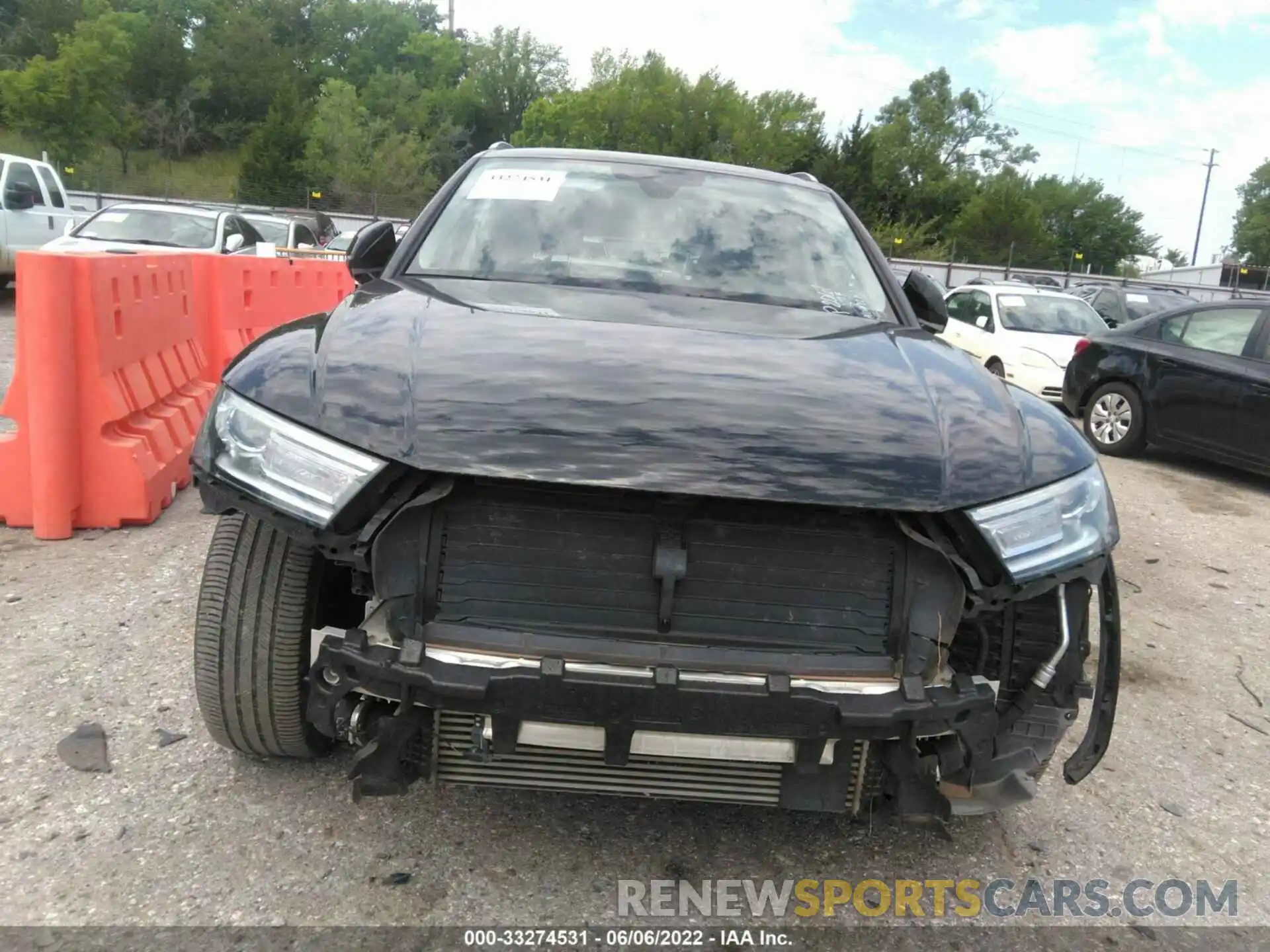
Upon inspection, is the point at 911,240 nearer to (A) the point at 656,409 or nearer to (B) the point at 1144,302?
(B) the point at 1144,302

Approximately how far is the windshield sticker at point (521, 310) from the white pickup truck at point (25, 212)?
41.0ft

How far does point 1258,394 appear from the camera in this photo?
25.5ft

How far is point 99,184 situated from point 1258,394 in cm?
3908

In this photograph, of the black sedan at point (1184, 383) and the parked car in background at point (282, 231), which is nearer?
the black sedan at point (1184, 383)

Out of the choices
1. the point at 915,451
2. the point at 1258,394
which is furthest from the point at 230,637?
the point at 1258,394

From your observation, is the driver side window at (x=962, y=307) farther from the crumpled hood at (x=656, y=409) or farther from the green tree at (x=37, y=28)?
the green tree at (x=37, y=28)

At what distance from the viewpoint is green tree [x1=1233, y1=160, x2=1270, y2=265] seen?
260 ft

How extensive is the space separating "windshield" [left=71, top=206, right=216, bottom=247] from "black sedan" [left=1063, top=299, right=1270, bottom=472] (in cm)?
966

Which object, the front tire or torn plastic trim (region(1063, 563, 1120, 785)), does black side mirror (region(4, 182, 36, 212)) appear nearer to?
the front tire

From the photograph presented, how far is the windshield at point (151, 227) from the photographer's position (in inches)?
428

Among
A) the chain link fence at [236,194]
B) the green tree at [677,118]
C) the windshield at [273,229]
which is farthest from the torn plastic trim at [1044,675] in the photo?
the green tree at [677,118]

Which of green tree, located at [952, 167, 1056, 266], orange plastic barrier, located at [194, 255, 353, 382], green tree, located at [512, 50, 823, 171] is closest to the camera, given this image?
orange plastic barrier, located at [194, 255, 353, 382]

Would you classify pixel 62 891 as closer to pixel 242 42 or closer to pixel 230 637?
pixel 230 637

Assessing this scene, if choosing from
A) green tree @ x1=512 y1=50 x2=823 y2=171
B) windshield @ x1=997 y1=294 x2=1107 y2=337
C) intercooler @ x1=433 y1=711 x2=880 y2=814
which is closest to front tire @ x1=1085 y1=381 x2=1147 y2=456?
windshield @ x1=997 y1=294 x2=1107 y2=337
